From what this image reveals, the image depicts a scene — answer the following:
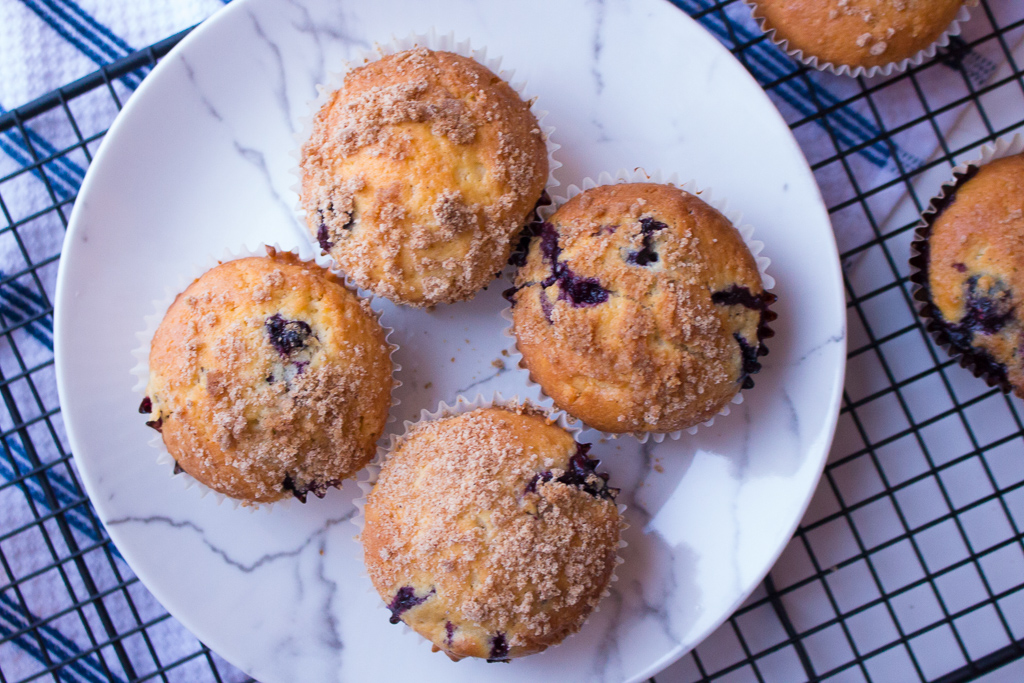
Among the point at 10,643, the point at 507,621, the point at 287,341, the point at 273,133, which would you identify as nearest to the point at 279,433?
the point at 287,341

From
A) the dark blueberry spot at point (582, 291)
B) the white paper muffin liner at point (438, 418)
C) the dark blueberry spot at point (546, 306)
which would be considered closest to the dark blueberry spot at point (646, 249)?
the dark blueberry spot at point (582, 291)

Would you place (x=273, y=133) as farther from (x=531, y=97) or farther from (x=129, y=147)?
(x=531, y=97)

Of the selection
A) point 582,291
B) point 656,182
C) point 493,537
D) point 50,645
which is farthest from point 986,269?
point 50,645

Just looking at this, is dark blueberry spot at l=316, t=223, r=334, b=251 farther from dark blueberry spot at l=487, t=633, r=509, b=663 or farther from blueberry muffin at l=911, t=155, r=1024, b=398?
blueberry muffin at l=911, t=155, r=1024, b=398

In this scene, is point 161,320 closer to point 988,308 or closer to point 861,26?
point 861,26

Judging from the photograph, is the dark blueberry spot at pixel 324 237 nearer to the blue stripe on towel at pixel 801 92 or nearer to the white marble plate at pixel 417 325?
the white marble plate at pixel 417 325

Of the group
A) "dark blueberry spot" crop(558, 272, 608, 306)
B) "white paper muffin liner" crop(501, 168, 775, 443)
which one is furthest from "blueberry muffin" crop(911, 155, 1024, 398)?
"dark blueberry spot" crop(558, 272, 608, 306)
